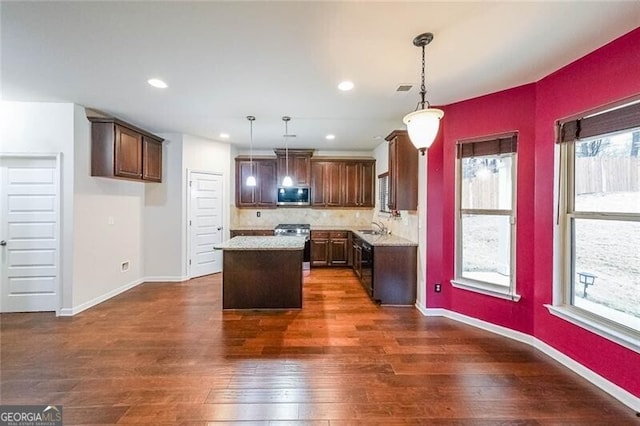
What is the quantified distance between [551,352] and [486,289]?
0.79 m

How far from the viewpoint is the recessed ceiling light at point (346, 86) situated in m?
3.05

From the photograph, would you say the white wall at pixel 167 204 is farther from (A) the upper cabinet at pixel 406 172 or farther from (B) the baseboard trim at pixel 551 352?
(B) the baseboard trim at pixel 551 352

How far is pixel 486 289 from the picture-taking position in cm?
342

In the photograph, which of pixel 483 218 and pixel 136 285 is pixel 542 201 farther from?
pixel 136 285

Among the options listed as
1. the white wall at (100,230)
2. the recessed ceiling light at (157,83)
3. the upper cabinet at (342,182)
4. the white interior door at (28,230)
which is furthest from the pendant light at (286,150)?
the white interior door at (28,230)

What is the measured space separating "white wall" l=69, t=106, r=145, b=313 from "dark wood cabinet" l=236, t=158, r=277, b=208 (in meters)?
1.94

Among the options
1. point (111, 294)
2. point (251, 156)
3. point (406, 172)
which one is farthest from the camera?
point (251, 156)

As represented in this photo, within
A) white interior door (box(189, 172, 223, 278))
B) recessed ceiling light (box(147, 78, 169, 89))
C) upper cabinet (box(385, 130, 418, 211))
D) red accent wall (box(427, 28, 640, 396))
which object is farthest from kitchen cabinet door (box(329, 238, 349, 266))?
recessed ceiling light (box(147, 78, 169, 89))

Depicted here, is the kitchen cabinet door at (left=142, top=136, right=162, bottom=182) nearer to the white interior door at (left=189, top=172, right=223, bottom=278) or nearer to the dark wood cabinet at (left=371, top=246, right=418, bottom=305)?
the white interior door at (left=189, top=172, right=223, bottom=278)

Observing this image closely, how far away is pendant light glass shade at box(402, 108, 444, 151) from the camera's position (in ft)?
7.30

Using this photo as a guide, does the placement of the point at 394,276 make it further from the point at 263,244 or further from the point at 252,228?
the point at 252,228

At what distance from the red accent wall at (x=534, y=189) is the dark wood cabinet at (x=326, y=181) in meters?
3.07

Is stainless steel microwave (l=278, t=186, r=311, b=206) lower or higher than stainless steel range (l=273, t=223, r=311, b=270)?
higher

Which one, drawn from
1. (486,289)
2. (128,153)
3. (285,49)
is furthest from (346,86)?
(128,153)
